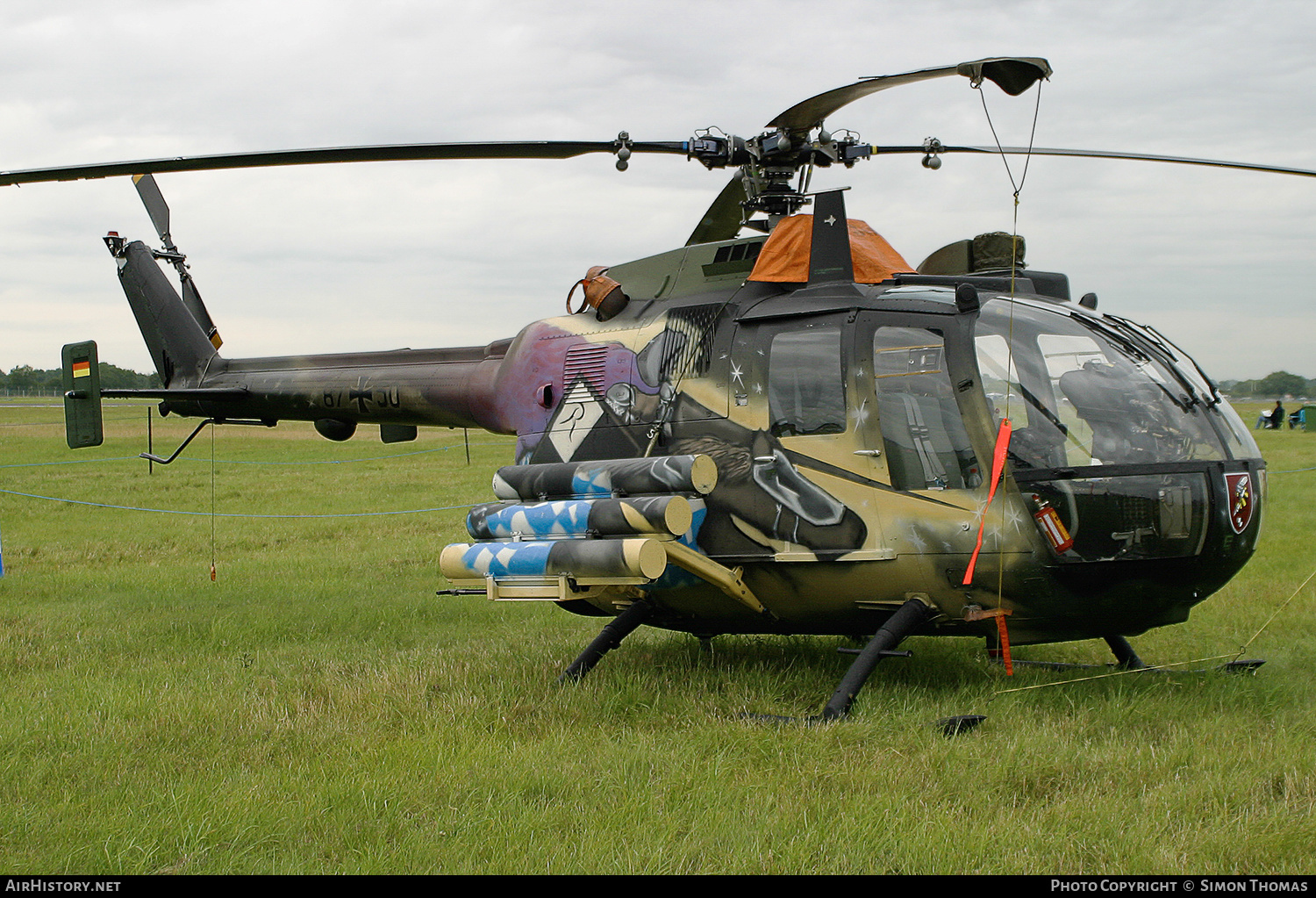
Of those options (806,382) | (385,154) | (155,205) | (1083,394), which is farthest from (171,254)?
(1083,394)

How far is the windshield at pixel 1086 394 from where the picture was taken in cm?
573

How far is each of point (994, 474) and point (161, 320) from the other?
8464 millimetres

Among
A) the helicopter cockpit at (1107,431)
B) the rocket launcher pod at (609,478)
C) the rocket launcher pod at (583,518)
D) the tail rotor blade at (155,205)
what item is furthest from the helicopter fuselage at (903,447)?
the tail rotor blade at (155,205)

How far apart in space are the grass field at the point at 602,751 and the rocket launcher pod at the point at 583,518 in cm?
95

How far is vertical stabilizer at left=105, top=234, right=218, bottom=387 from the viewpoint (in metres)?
10.7

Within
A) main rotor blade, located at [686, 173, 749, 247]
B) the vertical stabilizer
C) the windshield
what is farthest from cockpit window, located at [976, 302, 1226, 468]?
the vertical stabilizer

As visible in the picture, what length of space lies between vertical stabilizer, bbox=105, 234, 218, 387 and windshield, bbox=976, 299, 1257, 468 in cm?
763

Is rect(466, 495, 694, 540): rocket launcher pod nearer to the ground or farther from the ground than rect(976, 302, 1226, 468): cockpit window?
nearer to the ground

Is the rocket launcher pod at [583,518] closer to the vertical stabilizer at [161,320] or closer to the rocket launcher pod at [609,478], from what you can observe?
the rocket launcher pod at [609,478]

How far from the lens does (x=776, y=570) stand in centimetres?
664

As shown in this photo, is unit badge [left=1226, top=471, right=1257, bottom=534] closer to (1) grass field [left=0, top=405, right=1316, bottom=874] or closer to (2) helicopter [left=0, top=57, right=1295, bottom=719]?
(2) helicopter [left=0, top=57, right=1295, bottom=719]

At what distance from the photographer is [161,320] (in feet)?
35.9

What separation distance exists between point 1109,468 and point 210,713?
5.01 m

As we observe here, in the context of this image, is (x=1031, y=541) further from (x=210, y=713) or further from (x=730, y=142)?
(x=210, y=713)
